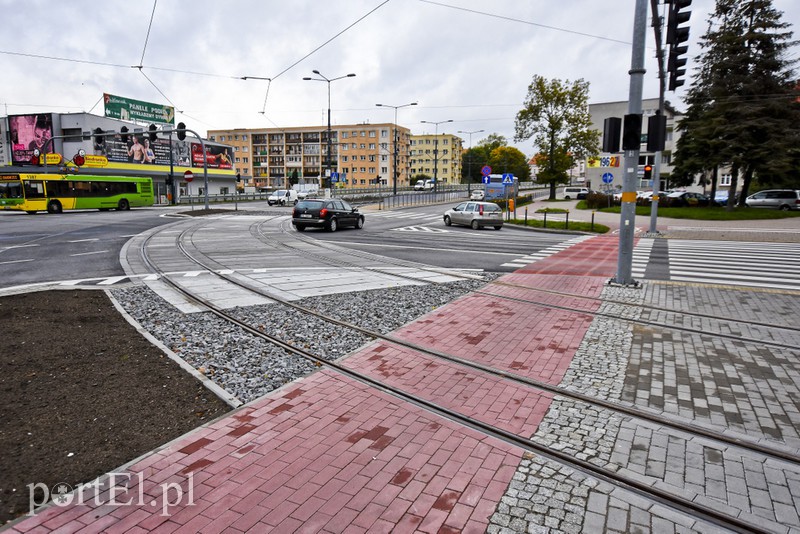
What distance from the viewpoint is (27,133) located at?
58.8 metres

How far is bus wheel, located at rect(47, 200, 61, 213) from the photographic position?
1372 inches

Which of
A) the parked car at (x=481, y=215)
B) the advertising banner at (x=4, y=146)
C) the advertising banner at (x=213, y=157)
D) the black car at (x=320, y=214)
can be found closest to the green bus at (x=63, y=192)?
the black car at (x=320, y=214)

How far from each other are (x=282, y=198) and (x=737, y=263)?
4512 centimetres

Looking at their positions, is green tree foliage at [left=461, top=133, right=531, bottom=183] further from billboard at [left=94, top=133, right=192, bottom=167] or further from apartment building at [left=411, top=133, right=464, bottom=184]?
billboard at [left=94, top=133, right=192, bottom=167]

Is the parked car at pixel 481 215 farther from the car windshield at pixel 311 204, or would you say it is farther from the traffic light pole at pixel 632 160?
the traffic light pole at pixel 632 160

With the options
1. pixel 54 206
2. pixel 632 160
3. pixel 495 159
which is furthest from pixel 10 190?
pixel 495 159

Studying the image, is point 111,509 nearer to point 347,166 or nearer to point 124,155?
point 124,155

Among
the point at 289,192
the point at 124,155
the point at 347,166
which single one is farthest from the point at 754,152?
the point at 347,166

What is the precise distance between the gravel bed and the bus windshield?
32402mm

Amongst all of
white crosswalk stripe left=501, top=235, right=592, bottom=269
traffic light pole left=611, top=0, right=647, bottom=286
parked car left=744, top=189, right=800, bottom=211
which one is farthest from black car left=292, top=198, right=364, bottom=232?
parked car left=744, top=189, right=800, bottom=211

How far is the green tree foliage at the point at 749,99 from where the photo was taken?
30.1m

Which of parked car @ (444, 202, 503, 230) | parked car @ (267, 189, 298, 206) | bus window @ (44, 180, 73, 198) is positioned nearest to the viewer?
parked car @ (444, 202, 503, 230)

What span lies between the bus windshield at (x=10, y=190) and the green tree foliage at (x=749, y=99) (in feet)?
154

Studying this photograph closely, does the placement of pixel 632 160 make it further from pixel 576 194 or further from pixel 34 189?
pixel 576 194
